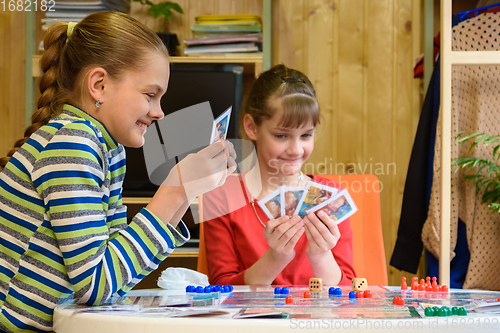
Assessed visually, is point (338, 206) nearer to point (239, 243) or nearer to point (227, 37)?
point (239, 243)

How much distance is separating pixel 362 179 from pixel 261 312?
0.95m

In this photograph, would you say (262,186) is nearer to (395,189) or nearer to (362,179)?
(362,179)

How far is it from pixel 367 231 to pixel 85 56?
103 cm

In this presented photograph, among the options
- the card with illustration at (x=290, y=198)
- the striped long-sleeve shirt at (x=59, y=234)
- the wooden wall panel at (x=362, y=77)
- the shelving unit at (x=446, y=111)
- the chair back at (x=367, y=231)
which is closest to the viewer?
the striped long-sleeve shirt at (x=59, y=234)

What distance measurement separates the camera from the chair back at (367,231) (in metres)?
1.49

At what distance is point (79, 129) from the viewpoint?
80 centimetres

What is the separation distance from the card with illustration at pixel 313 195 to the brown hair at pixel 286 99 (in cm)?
36

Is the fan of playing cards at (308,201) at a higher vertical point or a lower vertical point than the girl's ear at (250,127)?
lower

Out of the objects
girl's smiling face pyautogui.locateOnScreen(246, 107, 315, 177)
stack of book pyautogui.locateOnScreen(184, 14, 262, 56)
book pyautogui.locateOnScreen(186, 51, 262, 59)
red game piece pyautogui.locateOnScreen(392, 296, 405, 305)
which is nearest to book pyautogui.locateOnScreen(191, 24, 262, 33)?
stack of book pyautogui.locateOnScreen(184, 14, 262, 56)

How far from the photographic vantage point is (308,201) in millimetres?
1114

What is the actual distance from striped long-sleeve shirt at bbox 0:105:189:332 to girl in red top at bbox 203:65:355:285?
1.60 feet

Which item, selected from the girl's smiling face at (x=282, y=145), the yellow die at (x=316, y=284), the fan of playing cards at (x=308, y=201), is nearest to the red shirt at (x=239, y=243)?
the girl's smiling face at (x=282, y=145)

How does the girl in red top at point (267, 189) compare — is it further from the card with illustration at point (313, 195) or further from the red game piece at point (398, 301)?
the red game piece at point (398, 301)

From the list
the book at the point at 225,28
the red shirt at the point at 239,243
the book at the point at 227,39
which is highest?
the book at the point at 225,28
